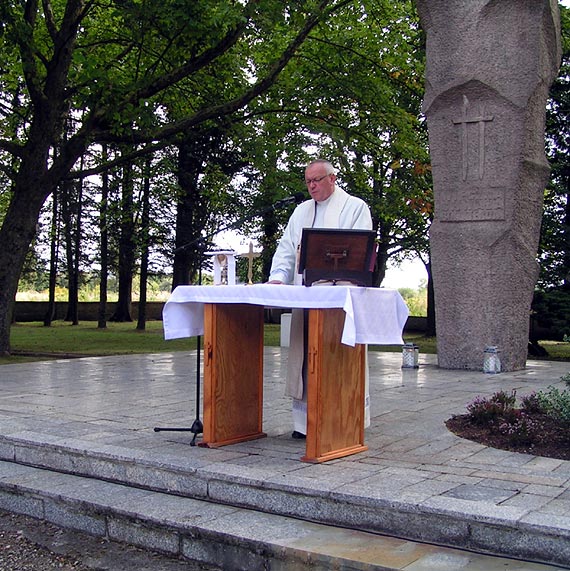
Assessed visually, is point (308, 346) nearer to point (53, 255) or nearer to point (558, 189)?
point (558, 189)

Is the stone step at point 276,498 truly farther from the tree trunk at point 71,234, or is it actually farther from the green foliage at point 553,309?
the tree trunk at point 71,234

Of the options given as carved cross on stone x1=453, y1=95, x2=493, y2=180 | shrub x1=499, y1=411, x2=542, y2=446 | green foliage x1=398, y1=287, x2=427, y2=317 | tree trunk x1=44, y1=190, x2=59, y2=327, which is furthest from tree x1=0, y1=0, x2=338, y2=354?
green foliage x1=398, y1=287, x2=427, y2=317

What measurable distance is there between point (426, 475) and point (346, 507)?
71cm

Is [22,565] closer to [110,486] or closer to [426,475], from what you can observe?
[110,486]

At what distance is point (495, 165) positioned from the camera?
10367 millimetres

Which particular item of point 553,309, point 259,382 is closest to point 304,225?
point 259,382

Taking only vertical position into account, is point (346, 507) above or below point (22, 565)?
above

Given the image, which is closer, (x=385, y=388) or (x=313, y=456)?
(x=313, y=456)

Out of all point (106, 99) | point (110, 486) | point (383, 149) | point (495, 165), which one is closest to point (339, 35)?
point (383, 149)

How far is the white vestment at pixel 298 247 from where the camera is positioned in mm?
5543

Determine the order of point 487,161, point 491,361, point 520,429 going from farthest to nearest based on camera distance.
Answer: point 487,161 < point 491,361 < point 520,429

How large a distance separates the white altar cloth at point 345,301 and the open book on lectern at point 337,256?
6.4 inches

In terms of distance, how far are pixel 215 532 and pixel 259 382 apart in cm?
181

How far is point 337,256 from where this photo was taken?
16.4ft
